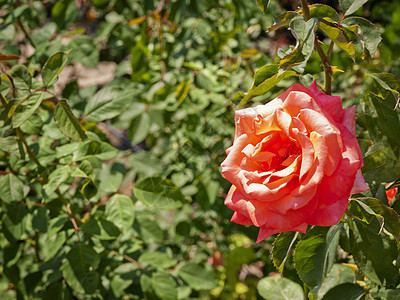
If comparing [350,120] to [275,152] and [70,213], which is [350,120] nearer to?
[275,152]

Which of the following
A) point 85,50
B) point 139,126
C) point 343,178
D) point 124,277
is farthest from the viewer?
point 139,126

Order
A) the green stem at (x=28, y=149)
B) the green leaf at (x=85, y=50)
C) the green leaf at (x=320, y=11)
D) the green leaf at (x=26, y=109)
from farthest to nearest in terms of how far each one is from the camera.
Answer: the green leaf at (x=85, y=50) → the green stem at (x=28, y=149) → the green leaf at (x=26, y=109) → the green leaf at (x=320, y=11)

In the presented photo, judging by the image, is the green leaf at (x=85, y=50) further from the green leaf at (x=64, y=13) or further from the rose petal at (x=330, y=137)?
the rose petal at (x=330, y=137)

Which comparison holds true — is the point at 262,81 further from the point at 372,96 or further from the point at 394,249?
the point at 394,249

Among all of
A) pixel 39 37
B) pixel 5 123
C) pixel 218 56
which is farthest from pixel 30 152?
pixel 218 56

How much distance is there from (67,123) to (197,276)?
71 centimetres

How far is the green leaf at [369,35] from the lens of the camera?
60 centimetres

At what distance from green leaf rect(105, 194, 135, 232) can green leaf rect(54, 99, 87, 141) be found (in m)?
0.27

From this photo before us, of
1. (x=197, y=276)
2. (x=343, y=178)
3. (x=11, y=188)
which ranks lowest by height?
(x=197, y=276)

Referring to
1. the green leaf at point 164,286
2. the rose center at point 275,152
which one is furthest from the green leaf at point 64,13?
the rose center at point 275,152

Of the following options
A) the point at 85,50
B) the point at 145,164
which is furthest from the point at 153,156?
the point at 85,50

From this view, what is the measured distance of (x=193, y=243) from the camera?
177cm

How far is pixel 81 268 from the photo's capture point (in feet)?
3.07

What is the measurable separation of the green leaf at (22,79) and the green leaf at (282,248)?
59 centimetres
